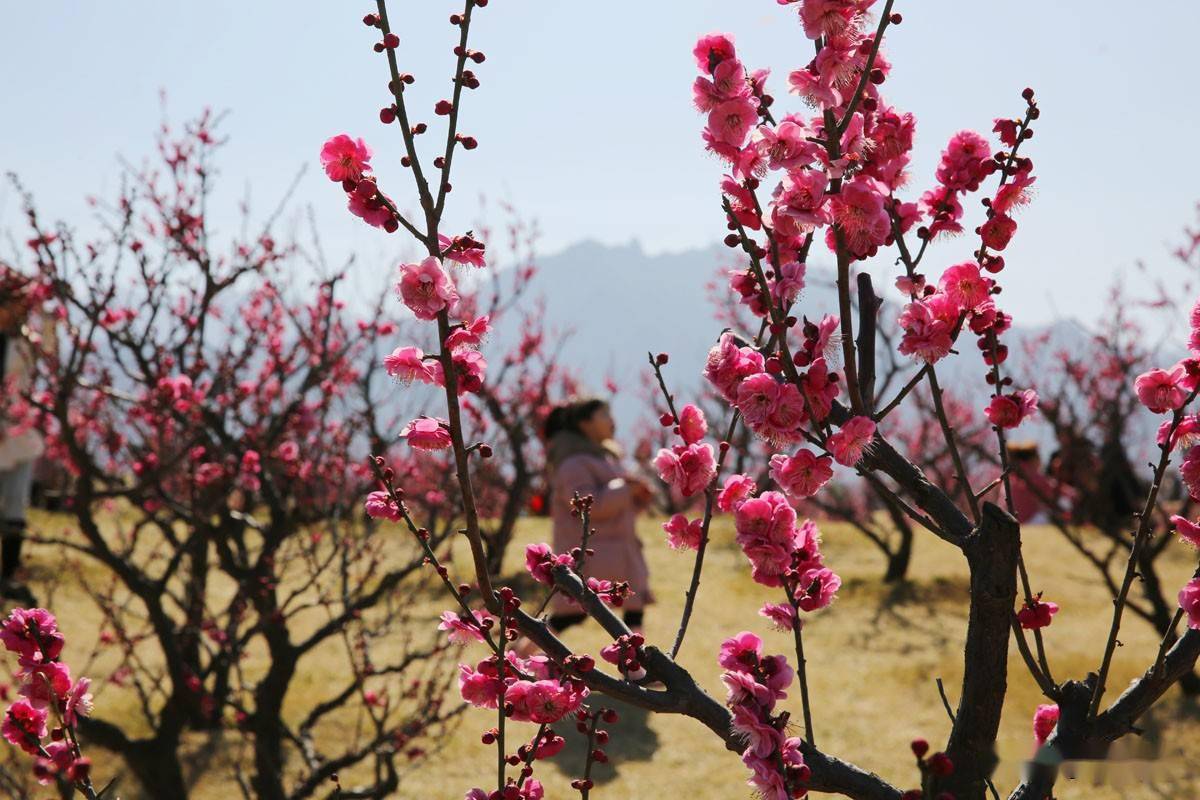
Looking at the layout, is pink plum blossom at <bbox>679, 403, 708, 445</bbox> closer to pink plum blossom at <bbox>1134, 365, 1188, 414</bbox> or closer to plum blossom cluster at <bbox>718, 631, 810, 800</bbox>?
plum blossom cluster at <bbox>718, 631, 810, 800</bbox>

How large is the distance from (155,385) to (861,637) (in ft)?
16.9

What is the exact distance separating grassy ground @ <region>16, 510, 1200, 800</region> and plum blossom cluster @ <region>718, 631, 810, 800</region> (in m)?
0.61

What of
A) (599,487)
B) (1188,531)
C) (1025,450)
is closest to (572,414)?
(599,487)

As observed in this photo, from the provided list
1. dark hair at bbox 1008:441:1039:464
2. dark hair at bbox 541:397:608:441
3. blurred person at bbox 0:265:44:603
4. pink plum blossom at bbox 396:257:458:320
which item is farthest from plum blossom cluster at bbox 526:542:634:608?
dark hair at bbox 1008:441:1039:464

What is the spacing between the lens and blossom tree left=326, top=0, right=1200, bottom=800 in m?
1.50

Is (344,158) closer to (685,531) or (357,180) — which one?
(357,180)

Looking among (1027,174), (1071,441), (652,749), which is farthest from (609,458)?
(1027,174)

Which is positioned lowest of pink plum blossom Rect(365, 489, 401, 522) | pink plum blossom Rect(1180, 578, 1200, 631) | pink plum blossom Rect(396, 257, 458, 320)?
pink plum blossom Rect(1180, 578, 1200, 631)

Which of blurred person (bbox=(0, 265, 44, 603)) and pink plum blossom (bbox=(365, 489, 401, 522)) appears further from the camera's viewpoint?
blurred person (bbox=(0, 265, 44, 603))

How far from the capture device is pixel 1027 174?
188 cm

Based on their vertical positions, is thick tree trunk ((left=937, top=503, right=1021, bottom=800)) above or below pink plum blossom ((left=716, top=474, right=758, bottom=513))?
below

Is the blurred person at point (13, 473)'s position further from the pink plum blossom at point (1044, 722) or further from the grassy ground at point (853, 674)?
the pink plum blossom at point (1044, 722)

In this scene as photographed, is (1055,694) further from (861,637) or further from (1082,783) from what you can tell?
(861,637)

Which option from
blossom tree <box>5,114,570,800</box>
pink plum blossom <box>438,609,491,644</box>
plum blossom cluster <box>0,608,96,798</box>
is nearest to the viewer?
pink plum blossom <box>438,609,491,644</box>
